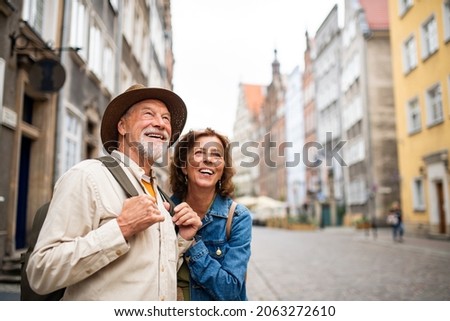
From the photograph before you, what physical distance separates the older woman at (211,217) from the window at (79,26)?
5.71ft

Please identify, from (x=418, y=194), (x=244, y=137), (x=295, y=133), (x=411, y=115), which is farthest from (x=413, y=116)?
(x=295, y=133)

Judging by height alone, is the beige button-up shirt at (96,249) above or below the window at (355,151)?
below

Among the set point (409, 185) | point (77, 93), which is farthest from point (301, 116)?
point (77, 93)

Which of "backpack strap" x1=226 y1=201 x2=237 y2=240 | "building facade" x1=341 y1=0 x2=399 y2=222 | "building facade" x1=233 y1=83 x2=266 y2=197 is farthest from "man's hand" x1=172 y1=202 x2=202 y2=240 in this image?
"building facade" x1=341 y1=0 x2=399 y2=222

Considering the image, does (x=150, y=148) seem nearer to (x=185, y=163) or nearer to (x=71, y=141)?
(x=185, y=163)

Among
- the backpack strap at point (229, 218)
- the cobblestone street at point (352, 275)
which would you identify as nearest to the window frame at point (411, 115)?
the cobblestone street at point (352, 275)

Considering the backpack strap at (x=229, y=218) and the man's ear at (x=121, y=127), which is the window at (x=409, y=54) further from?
the man's ear at (x=121, y=127)

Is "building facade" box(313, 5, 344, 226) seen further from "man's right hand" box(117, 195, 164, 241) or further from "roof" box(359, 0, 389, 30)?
"man's right hand" box(117, 195, 164, 241)

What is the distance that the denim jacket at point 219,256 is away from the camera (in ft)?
5.82

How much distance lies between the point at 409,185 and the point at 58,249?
53.3ft

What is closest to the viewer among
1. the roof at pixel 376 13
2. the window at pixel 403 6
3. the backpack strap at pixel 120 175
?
the backpack strap at pixel 120 175

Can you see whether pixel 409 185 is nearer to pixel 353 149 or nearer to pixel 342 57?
pixel 353 149

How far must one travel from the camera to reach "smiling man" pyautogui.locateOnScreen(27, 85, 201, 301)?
135 centimetres
